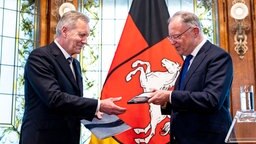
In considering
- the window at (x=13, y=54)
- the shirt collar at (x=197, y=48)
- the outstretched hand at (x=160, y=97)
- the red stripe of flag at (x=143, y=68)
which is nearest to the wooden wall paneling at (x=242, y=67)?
the red stripe of flag at (x=143, y=68)

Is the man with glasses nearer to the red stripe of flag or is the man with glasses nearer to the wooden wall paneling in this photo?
the red stripe of flag

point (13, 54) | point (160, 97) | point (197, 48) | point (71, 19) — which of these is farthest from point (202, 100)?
point (13, 54)

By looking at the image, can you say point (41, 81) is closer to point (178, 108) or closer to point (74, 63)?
point (74, 63)

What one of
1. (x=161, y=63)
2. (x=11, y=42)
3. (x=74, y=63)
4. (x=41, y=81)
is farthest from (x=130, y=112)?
(x=11, y=42)

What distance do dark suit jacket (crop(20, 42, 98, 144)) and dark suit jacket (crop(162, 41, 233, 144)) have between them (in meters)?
0.57

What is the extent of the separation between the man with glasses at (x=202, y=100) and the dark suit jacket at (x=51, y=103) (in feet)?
1.70

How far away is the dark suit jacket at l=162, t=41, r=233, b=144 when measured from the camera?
2.75 meters

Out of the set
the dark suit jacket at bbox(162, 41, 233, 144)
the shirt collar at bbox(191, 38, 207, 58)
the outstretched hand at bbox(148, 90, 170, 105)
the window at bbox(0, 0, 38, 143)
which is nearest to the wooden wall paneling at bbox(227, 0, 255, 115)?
the window at bbox(0, 0, 38, 143)

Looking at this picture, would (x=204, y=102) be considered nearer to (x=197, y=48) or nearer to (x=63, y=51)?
(x=197, y=48)

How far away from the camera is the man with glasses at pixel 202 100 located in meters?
2.75

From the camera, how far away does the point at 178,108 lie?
2.81 m

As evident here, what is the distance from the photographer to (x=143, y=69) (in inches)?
189

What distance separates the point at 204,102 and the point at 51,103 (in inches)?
36.7

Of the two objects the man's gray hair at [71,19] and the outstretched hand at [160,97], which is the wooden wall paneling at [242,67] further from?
the man's gray hair at [71,19]
